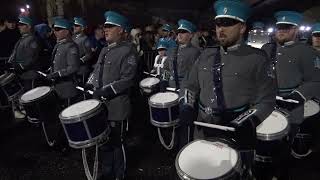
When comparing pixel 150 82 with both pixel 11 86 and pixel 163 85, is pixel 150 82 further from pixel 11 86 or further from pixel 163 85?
pixel 11 86

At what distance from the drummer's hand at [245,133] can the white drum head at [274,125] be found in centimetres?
110

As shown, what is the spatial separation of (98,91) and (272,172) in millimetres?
2370

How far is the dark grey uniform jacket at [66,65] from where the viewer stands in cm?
530

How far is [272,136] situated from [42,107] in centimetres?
355

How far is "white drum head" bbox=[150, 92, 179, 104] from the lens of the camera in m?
5.08

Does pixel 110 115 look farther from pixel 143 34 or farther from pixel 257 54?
pixel 143 34

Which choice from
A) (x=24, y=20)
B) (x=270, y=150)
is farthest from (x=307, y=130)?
(x=24, y=20)

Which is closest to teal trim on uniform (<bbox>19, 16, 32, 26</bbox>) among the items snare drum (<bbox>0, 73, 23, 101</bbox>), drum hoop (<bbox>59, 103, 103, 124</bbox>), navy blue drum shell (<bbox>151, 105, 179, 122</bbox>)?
snare drum (<bbox>0, 73, 23, 101</bbox>)

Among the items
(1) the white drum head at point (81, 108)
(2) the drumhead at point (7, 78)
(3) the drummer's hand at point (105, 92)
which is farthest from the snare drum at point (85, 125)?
(2) the drumhead at point (7, 78)

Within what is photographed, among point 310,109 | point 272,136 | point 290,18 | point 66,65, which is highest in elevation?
point 290,18

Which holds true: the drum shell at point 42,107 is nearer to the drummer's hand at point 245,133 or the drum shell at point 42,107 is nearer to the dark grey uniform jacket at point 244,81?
the dark grey uniform jacket at point 244,81

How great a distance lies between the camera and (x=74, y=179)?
4.75 meters

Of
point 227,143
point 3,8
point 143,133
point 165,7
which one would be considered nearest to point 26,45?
point 143,133

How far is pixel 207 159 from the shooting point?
2389 millimetres
